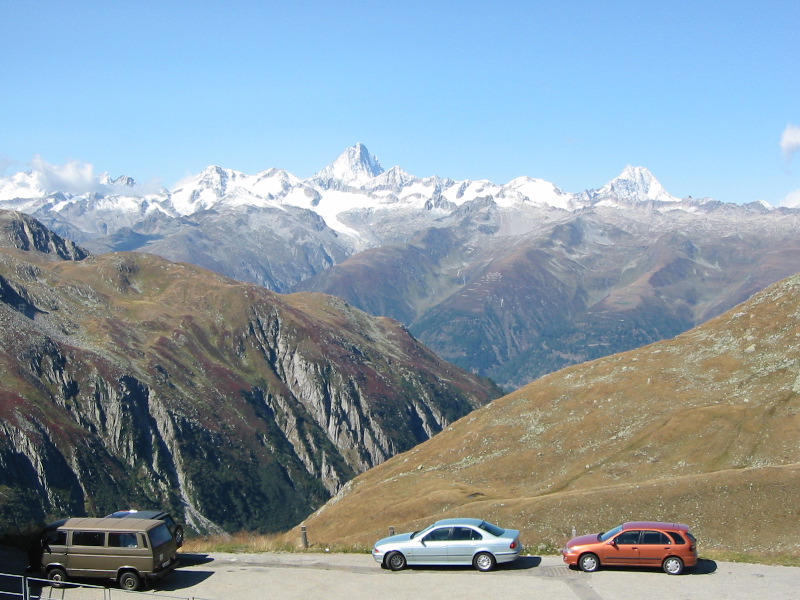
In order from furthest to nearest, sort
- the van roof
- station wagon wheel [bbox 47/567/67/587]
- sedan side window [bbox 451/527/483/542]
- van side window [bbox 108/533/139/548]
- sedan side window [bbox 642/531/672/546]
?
sedan side window [bbox 451/527/483/542], sedan side window [bbox 642/531/672/546], the van roof, station wagon wheel [bbox 47/567/67/587], van side window [bbox 108/533/139/548]

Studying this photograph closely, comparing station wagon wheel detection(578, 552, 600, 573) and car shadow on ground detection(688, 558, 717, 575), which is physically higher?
station wagon wheel detection(578, 552, 600, 573)

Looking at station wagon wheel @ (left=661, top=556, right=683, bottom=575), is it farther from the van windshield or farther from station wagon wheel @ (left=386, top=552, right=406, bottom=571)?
the van windshield

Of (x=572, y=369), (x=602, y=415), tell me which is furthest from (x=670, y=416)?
(x=572, y=369)

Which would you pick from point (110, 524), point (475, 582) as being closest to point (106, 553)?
point (110, 524)

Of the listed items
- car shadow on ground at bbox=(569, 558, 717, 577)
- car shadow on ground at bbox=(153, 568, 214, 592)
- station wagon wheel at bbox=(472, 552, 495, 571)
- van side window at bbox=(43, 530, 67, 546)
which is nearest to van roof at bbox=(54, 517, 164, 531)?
van side window at bbox=(43, 530, 67, 546)

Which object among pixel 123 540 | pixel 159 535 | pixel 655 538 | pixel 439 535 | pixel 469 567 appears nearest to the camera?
pixel 123 540

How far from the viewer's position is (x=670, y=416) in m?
90.1

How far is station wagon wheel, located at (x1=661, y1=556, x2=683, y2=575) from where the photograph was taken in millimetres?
36938

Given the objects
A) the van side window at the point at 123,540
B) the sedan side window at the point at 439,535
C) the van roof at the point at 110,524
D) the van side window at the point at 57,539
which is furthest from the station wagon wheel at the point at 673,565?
the van side window at the point at 57,539

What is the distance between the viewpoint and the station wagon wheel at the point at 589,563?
37.8 meters

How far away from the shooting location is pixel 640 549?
37094mm

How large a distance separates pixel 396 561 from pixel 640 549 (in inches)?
467

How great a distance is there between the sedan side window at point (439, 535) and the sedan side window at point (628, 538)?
819 centimetres

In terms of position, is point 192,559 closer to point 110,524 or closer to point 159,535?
point 159,535
